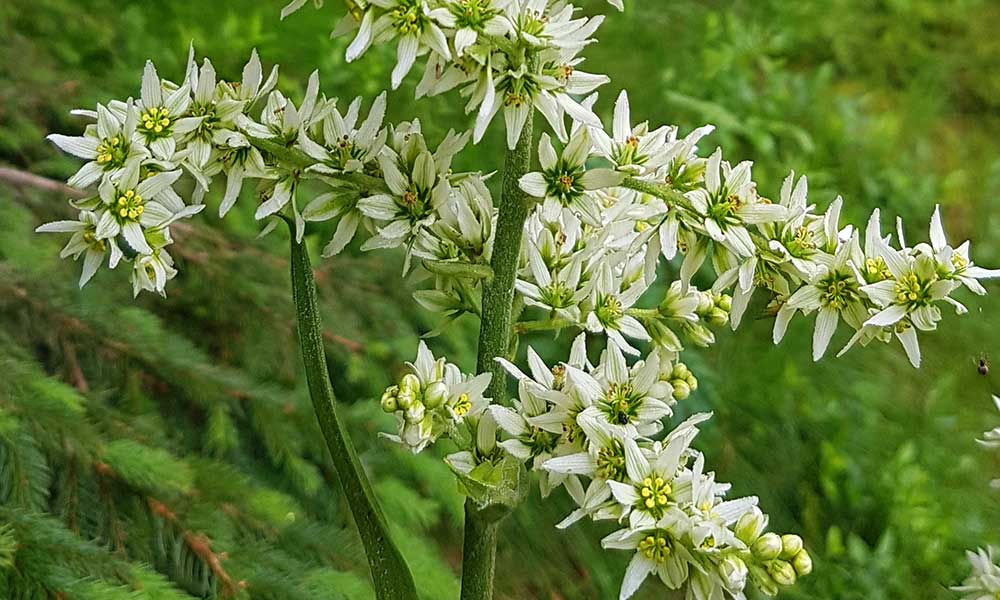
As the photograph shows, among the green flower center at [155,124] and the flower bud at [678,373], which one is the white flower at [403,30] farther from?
the flower bud at [678,373]

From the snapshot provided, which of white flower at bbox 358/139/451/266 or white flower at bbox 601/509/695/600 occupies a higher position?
white flower at bbox 358/139/451/266

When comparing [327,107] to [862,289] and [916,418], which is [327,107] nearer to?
[862,289]

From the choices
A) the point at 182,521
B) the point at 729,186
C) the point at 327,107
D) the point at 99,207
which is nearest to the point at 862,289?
the point at 729,186

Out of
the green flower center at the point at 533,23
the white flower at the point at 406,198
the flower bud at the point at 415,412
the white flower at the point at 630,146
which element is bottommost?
the flower bud at the point at 415,412

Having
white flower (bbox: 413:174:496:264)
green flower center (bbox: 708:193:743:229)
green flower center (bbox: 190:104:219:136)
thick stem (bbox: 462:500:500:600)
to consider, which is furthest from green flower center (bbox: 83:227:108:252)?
green flower center (bbox: 708:193:743:229)

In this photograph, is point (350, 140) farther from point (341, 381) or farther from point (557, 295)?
point (341, 381)

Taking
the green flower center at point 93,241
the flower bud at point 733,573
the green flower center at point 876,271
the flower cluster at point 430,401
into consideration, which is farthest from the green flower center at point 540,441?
the green flower center at point 93,241

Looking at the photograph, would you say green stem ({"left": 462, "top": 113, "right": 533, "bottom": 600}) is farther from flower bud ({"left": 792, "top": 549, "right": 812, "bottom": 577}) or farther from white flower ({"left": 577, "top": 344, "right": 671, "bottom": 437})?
flower bud ({"left": 792, "top": 549, "right": 812, "bottom": 577})
